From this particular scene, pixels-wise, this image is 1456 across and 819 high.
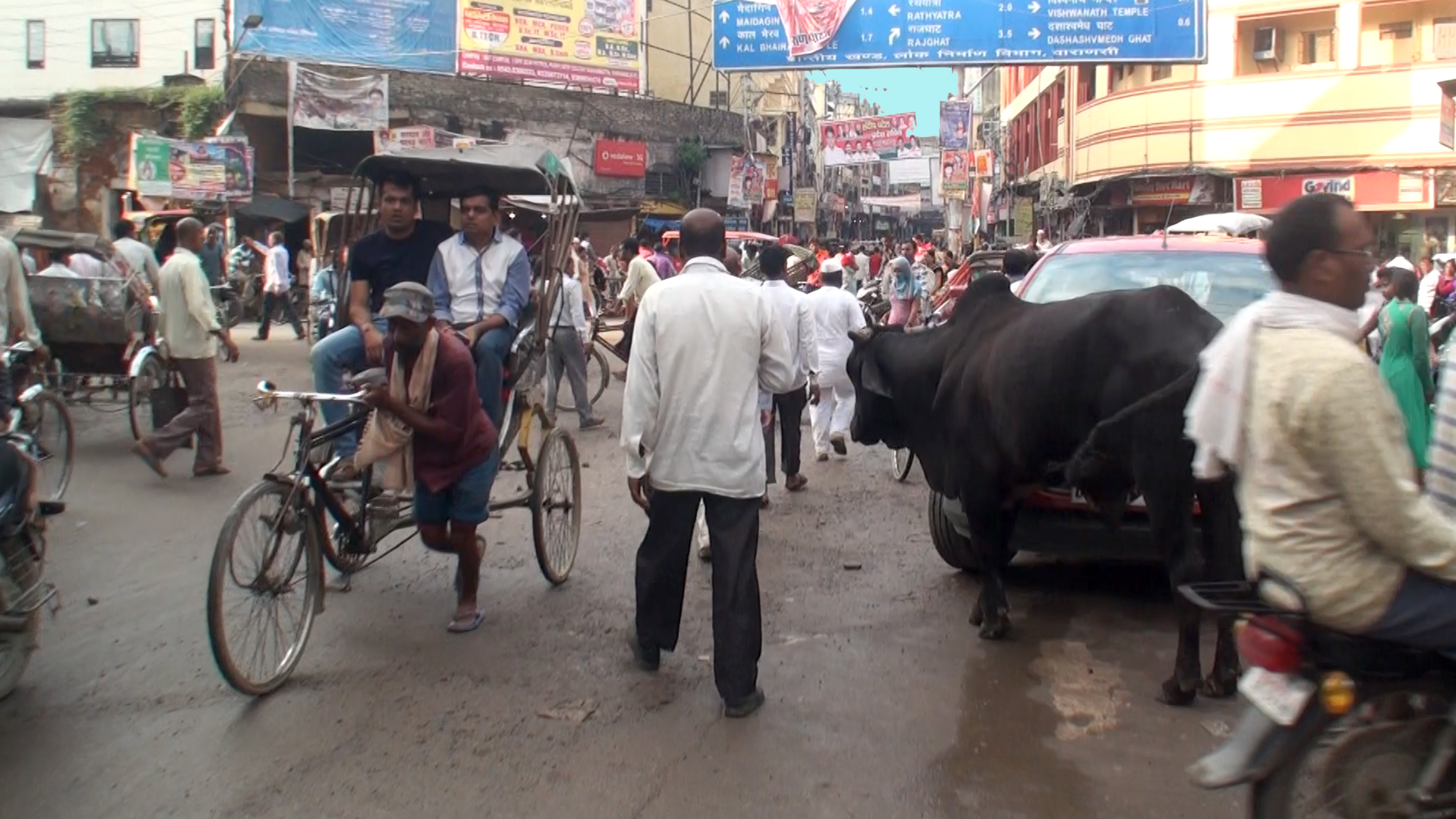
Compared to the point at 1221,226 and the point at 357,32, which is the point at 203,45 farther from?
the point at 1221,226

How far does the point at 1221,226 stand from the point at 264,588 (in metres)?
14.9

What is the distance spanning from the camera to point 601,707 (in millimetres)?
4836

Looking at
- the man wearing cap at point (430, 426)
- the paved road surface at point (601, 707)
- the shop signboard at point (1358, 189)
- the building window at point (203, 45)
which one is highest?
the building window at point (203, 45)

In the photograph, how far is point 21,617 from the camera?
4586 millimetres

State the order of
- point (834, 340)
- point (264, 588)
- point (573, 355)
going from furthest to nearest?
point (573, 355) < point (834, 340) < point (264, 588)

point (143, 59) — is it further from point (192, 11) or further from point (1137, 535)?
point (1137, 535)

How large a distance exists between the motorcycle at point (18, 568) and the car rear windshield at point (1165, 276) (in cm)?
495

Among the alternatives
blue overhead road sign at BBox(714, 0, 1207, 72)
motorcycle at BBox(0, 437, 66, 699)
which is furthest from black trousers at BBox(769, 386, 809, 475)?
blue overhead road sign at BBox(714, 0, 1207, 72)

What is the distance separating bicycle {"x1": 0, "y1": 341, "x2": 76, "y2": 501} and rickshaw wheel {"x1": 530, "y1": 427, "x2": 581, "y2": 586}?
271 cm

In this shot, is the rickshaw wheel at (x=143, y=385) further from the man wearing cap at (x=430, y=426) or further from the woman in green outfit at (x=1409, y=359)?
the woman in green outfit at (x=1409, y=359)

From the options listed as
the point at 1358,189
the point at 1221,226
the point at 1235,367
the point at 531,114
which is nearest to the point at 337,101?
the point at 531,114

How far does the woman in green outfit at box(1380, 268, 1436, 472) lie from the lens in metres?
8.63

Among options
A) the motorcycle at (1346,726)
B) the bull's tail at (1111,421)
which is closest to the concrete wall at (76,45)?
the bull's tail at (1111,421)

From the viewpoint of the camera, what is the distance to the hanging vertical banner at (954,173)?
43312mm
